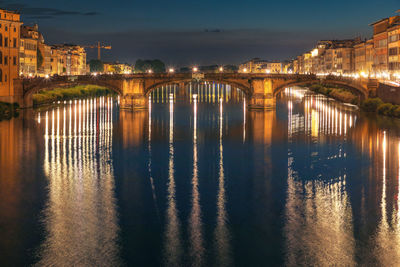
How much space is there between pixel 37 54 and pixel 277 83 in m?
68.8

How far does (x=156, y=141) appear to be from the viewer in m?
53.6

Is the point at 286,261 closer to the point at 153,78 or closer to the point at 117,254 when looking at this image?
the point at 117,254

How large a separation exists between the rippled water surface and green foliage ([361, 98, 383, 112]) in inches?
840

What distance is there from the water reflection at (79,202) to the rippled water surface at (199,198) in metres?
0.08

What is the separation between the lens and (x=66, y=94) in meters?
116

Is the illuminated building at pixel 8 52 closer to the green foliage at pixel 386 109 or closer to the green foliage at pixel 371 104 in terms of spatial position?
the green foliage at pixel 371 104

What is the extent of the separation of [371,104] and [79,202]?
2400 inches

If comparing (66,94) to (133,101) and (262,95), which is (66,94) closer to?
(133,101)

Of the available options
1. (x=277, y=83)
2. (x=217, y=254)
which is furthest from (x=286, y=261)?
(x=277, y=83)

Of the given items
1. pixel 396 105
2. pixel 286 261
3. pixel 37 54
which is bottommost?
pixel 286 261

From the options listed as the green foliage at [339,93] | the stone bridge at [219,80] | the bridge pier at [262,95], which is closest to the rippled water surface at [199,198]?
the bridge pier at [262,95]

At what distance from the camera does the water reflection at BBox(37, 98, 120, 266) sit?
2184 centimetres

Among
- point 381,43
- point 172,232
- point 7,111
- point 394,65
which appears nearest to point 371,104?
point 394,65

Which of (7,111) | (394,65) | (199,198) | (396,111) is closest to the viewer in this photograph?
(199,198)
